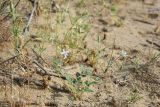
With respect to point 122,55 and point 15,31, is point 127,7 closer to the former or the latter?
point 122,55

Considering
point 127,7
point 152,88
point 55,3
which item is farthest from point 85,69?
point 127,7

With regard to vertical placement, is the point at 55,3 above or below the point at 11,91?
above

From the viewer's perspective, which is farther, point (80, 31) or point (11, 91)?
point (80, 31)

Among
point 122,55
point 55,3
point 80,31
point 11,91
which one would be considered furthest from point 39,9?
point 11,91

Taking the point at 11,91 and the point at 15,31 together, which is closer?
the point at 11,91

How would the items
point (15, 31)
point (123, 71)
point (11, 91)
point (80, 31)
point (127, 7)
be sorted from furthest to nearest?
point (127, 7), point (80, 31), point (123, 71), point (15, 31), point (11, 91)

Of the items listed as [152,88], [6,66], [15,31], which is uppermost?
[15,31]

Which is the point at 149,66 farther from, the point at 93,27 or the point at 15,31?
the point at 15,31

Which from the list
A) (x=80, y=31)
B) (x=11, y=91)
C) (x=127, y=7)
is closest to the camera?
(x=11, y=91)

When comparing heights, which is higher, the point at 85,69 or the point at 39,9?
the point at 39,9
